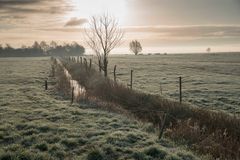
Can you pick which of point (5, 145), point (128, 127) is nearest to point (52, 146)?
Answer: point (5, 145)

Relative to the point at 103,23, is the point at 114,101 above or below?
below

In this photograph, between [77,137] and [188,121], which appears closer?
[77,137]

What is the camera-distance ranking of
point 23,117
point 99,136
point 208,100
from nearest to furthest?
point 99,136 → point 23,117 → point 208,100

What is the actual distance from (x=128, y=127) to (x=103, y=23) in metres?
26.0

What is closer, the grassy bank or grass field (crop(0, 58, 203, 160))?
grass field (crop(0, 58, 203, 160))

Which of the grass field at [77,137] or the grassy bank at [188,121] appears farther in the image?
the grassy bank at [188,121]

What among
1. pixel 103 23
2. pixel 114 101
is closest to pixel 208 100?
pixel 114 101

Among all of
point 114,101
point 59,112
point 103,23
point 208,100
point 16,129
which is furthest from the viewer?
point 103,23

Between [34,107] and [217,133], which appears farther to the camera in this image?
[34,107]

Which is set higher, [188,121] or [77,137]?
[188,121]

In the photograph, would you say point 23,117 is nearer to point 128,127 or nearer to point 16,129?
point 16,129

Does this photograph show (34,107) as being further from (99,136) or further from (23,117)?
(99,136)

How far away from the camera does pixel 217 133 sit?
13289 millimetres

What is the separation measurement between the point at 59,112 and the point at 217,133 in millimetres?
9093
